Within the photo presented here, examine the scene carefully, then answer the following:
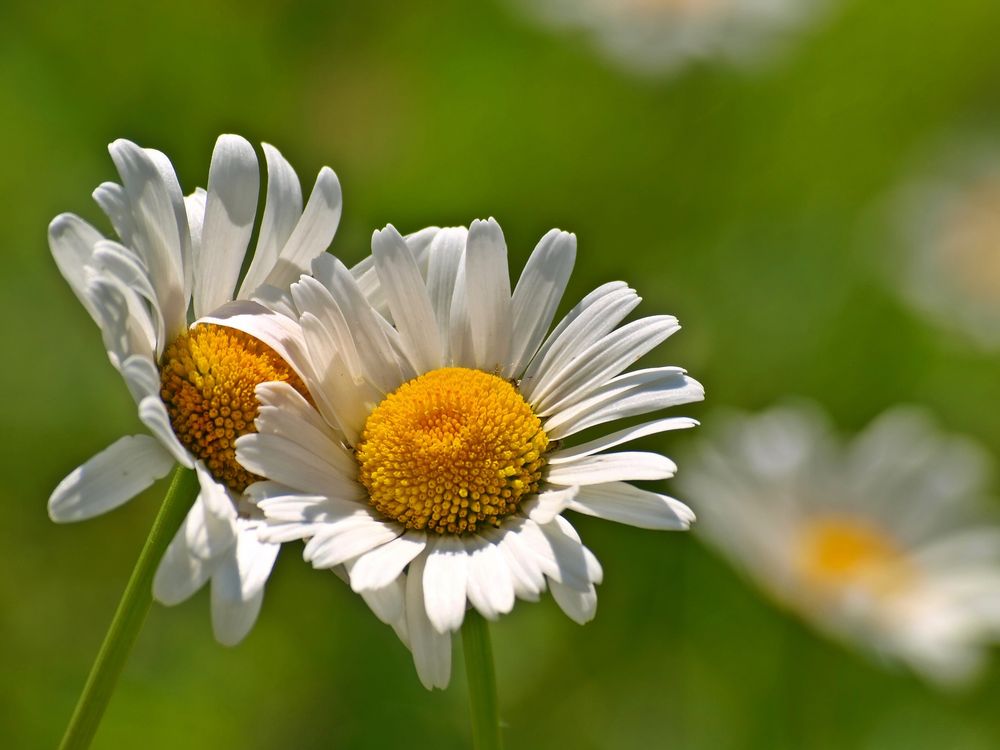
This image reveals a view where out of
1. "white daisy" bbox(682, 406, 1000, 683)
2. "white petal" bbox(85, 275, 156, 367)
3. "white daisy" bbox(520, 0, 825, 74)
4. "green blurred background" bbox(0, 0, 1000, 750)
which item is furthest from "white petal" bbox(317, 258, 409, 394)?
"white daisy" bbox(520, 0, 825, 74)

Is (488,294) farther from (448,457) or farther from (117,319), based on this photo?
(117,319)

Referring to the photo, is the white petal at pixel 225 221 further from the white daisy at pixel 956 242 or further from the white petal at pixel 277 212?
the white daisy at pixel 956 242

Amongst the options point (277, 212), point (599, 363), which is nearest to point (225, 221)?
point (277, 212)

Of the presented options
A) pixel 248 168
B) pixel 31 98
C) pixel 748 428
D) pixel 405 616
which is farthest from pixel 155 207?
pixel 31 98

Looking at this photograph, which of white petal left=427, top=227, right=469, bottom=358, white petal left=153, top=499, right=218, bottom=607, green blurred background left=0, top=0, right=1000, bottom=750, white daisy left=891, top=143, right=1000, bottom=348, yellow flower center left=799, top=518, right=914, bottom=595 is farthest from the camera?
white daisy left=891, top=143, right=1000, bottom=348

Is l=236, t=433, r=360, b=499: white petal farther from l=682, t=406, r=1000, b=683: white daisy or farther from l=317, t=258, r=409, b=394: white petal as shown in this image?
l=682, t=406, r=1000, b=683: white daisy

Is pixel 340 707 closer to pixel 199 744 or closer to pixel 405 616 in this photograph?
pixel 199 744
